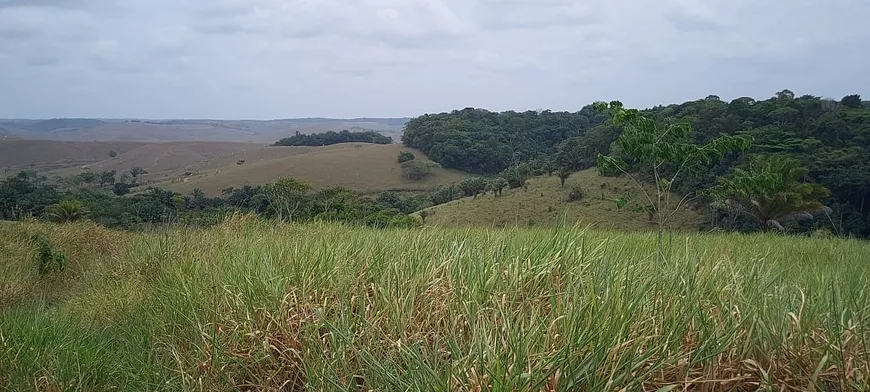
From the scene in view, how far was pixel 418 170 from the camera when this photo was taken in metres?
59.7

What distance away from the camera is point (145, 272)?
20.6 ft

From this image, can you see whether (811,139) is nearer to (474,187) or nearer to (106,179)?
(474,187)

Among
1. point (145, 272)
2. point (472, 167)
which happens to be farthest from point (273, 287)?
point (472, 167)

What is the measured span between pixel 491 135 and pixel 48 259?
5824 cm

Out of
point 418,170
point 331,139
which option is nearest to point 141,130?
point 331,139

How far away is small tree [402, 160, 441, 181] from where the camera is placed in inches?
2351

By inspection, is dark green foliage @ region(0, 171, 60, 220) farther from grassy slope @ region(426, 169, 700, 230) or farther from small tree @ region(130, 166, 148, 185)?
small tree @ region(130, 166, 148, 185)

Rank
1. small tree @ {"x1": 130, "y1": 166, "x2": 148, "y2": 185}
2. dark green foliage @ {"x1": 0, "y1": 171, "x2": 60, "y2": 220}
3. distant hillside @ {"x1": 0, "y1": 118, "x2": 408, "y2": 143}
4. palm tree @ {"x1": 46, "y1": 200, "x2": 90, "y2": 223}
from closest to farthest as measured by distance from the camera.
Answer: palm tree @ {"x1": 46, "y1": 200, "x2": 90, "y2": 223}, dark green foliage @ {"x1": 0, "y1": 171, "x2": 60, "y2": 220}, small tree @ {"x1": 130, "y1": 166, "x2": 148, "y2": 185}, distant hillside @ {"x1": 0, "y1": 118, "x2": 408, "y2": 143}

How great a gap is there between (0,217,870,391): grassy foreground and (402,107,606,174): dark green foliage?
55.6 meters

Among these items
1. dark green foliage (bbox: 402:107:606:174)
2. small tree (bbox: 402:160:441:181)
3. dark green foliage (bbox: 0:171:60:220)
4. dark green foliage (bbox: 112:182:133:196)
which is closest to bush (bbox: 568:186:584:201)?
dark green foliage (bbox: 0:171:60:220)

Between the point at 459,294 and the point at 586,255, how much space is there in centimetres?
105

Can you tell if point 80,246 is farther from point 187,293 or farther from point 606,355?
point 606,355

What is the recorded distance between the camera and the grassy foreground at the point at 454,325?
2.46 meters

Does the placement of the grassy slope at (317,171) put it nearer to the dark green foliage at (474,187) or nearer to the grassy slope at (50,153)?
the grassy slope at (50,153)
